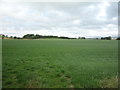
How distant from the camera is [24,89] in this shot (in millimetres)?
3393

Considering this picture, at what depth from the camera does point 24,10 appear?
677cm

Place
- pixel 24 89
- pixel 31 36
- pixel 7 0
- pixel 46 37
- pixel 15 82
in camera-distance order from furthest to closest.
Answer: pixel 46 37, pixel 31 36, pixel 7 0, pixel 15 82, pixel 24 89

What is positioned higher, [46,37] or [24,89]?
[46,37]

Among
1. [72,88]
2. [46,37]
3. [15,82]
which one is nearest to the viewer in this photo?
[72,88]

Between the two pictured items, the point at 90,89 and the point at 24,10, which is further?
the point at 24,10

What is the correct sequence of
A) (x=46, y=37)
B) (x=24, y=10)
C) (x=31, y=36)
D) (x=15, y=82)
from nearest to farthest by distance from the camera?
(x=15, y=82) < (x=24, y=10) < (x=31, y=36) < (x=46, y=37)

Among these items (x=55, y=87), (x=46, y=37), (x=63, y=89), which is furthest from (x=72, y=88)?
(x=46, y=37)

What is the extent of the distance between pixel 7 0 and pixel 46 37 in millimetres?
60202

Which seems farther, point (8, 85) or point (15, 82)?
point (15, 82)

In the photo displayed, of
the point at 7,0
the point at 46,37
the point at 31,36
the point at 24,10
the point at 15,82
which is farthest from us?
the point at 46,37

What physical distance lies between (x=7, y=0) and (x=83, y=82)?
176 inches

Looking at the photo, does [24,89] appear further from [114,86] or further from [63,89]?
[114,86]

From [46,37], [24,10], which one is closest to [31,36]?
[46,37]

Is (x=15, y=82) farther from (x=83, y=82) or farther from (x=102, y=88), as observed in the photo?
(x=102, y=88)
